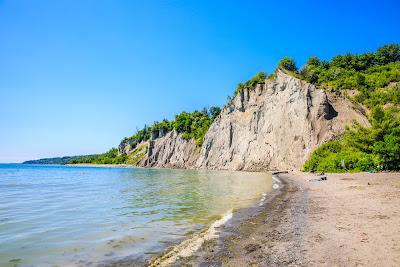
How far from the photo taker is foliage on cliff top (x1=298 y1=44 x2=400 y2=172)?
1196 inches

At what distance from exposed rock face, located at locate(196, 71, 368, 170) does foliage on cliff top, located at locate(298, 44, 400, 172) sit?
4.89 metres

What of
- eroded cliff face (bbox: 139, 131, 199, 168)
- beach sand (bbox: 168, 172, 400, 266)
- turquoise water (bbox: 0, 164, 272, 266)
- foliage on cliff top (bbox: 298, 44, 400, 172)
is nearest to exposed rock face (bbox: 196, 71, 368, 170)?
foliage on cliff top (bbox: 298, 44, 400, 172)

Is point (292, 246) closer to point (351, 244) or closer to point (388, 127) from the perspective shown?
point (351, 244)

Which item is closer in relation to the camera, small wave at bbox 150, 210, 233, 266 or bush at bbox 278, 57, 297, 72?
small wave at bbox 150, 210, 233, 266

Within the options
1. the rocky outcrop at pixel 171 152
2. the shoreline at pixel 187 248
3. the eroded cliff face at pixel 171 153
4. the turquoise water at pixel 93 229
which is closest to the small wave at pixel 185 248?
the shoreline at pixel 187 248

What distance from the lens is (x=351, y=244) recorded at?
6465 millimetres

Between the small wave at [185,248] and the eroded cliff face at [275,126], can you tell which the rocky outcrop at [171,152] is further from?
the small wave at [185,248]

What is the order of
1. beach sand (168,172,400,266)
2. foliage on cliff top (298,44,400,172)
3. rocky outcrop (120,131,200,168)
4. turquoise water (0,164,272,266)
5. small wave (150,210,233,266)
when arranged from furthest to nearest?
rocky outcrop (120,131,200,168), foliage on cliff top (298,44,400,172), turquoise water (0,164,272,266), small wave (150,210,233,266), beach sand (168,172,400,266)

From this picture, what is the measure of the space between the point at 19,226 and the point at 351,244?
1082 centimetres

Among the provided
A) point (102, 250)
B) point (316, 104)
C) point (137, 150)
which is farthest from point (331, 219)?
point (137, 150)

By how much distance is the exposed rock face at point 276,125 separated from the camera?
181ft

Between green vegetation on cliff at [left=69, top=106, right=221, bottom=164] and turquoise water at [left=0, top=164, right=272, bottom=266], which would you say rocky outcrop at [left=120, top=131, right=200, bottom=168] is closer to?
green vegetation on cliff at [left=69, top=106, right=221, bottom=164]

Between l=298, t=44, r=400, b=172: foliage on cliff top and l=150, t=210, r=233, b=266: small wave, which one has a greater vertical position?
l=298, t=44, r=400, b=172: foliage on cliff top

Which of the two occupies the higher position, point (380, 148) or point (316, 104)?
point (316, 104)
